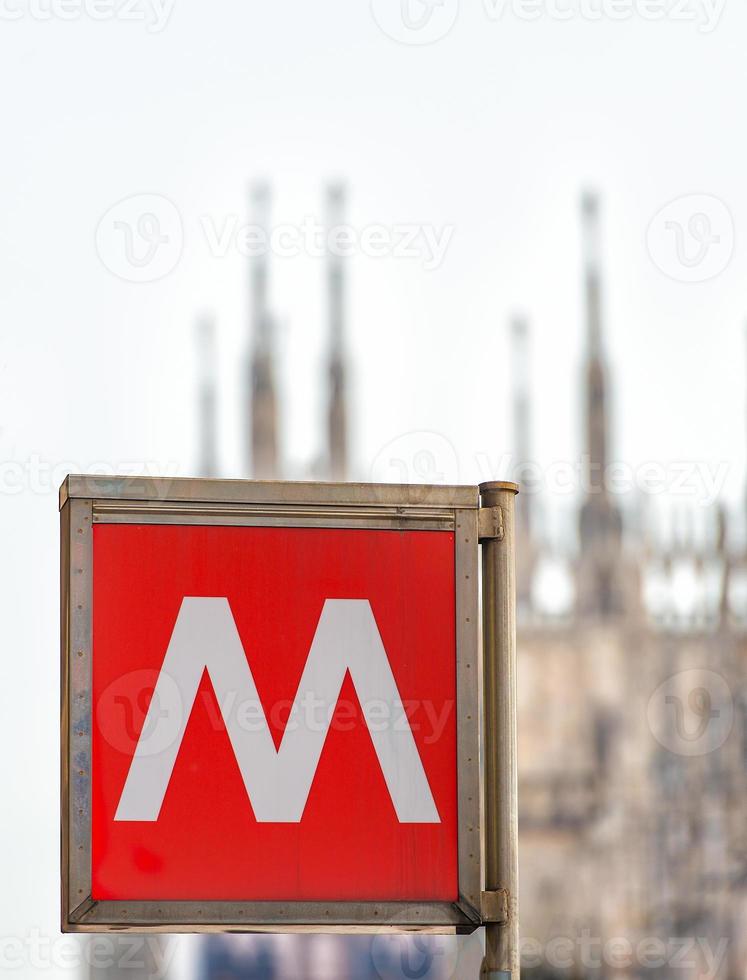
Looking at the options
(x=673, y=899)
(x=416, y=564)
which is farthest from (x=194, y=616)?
(x=673, y=899)

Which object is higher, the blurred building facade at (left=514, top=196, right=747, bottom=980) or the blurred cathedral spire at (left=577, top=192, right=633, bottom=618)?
the blurred cathedral spire at (left=577, top=192, right=633, bottom=618)

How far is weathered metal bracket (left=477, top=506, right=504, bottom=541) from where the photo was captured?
3.20 m

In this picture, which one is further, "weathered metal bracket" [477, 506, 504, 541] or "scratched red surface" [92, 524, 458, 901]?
"weathered metal bracket" [477, 506, 504, 541]

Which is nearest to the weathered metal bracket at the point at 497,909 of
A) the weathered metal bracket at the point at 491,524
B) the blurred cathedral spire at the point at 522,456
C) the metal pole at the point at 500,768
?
the metal pole at the point at 500,768

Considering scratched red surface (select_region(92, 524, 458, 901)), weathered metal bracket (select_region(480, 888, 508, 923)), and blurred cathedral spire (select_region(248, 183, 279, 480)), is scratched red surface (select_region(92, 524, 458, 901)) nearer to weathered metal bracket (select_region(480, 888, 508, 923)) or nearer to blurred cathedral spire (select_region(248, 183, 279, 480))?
weathered metal bracket (select_region(480, 888, 508, 923))

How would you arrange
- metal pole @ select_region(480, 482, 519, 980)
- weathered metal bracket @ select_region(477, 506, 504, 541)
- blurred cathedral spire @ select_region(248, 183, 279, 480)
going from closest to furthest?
1. metal pole @ select_region(480, 482, 519, 980)
2. weathered metal bracket @ select_region(477, 506, 504, 541)
3. blurred cathedral spire @ select_region(248, 183, 279, 480)

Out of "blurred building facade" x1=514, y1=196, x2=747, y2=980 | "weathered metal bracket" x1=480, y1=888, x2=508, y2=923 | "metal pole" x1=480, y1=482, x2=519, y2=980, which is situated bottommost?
"blurred building facade" x1=514, y1=196, x2=747, y2=980

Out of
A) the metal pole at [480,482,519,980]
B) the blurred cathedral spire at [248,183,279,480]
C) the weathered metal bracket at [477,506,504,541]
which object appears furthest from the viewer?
the blurred cathedral spire at [248,183,279,480]

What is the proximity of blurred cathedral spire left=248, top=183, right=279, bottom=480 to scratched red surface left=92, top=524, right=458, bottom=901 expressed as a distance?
37.1 meters

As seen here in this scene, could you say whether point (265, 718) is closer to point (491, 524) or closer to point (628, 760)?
point (491, 524)

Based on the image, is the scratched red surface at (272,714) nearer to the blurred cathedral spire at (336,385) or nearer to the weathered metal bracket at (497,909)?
the weathered metal bracket at (497,909)

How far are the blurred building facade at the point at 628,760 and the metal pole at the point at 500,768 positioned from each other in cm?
3974

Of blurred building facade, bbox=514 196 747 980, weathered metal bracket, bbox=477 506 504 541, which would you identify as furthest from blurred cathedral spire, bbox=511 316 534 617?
weathered metal bracket, bbox=477 506 504 541

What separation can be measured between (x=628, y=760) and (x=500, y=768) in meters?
42.4
